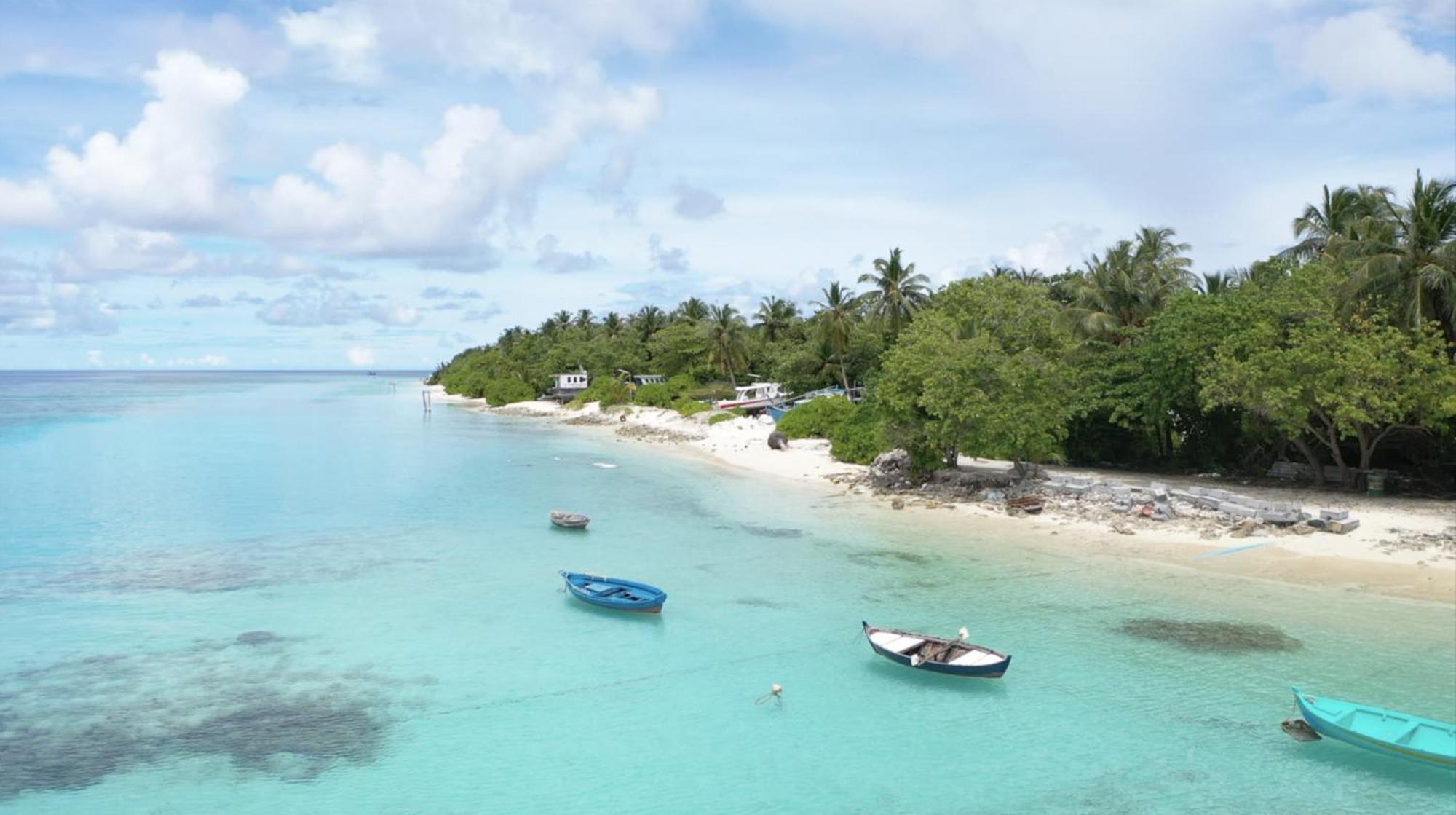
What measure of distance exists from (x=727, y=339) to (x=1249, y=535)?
5587 centimetres

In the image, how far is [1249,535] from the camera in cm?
2856

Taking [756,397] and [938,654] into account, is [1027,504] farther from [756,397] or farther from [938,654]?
[756,397]

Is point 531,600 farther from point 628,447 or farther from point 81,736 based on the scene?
point 628,447

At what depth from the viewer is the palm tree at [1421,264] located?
29.4 metres

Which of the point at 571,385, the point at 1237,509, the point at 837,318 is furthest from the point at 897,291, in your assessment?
the point at 571,385

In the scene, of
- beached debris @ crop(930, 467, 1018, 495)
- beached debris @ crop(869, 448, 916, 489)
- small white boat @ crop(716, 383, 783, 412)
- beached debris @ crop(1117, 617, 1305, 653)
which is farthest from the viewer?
small white boat @ crop(716, 383, 783, 412)

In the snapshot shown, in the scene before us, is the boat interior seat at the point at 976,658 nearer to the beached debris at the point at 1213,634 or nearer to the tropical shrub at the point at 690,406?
the beached debris at the point at 1213,634

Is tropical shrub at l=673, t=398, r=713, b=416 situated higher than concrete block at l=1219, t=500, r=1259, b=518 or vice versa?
tropical shrub at l=673, t=398, r=713, b=416

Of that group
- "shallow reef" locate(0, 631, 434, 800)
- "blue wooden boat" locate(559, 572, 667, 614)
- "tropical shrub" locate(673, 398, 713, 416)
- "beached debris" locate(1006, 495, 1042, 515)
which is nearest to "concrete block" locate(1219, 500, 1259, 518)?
"beached debris" locate(1006, 495, 1042, 515)

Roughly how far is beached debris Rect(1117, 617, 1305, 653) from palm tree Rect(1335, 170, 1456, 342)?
48.7ft

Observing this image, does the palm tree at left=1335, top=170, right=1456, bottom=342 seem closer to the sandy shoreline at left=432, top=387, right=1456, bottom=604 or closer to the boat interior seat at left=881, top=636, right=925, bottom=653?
the sandy shoreline at left=432, top=387, right=1456, bottom=604

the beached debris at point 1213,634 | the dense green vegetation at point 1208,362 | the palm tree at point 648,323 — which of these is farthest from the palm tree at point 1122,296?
the palm tree at point 648,323

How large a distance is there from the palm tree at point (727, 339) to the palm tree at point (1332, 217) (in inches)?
1783

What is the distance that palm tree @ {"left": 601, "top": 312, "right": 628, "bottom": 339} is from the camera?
361 feet
